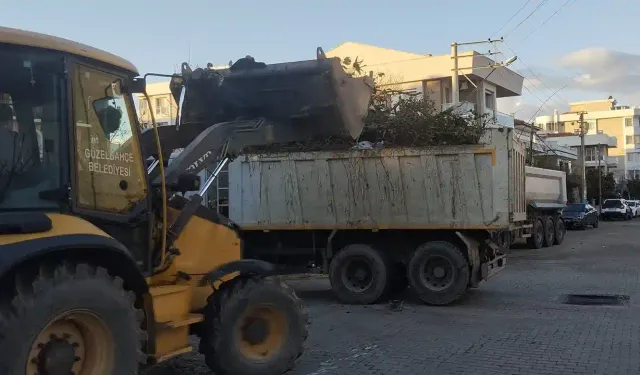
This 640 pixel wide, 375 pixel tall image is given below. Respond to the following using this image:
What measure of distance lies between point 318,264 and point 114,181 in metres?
7.00

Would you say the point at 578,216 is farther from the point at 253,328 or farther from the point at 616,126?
the point at 616,126

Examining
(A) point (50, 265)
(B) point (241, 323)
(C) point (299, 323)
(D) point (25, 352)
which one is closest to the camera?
(D) point (25, 352)

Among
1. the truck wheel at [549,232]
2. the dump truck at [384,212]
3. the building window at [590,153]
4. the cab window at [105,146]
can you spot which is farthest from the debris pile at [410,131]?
the building window at [590,153]

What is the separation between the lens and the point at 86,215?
178 inches

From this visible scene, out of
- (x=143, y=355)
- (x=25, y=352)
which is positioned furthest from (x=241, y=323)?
(x=25, y=352)

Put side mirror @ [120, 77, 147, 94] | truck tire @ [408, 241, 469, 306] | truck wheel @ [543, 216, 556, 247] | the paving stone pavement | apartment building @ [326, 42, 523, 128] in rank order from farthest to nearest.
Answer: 1. apartment building @ [326, 42, 523, 128]
2. truck wheel @ [543, 216, 556, 247]
3. truck tire @ [408, 241, 469, 306]
4. the paving stone pavement
5. side mirror @ [120, 77, 147, 94]

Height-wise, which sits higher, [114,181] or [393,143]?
[393,143]

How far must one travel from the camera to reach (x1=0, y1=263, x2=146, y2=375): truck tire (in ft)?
12.0

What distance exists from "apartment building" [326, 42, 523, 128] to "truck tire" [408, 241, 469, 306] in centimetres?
2361

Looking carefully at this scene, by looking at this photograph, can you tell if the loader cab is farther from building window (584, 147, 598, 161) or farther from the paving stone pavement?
building window (584, 147, 598, 161)

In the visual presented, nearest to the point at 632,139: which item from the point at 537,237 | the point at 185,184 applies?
the point at 537,237

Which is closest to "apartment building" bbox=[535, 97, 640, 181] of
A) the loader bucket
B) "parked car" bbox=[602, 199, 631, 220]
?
"parked car" bbox=[602, 199, 631, 220]

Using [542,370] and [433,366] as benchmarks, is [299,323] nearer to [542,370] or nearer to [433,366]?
[433,366]

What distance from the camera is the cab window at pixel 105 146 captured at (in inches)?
177
